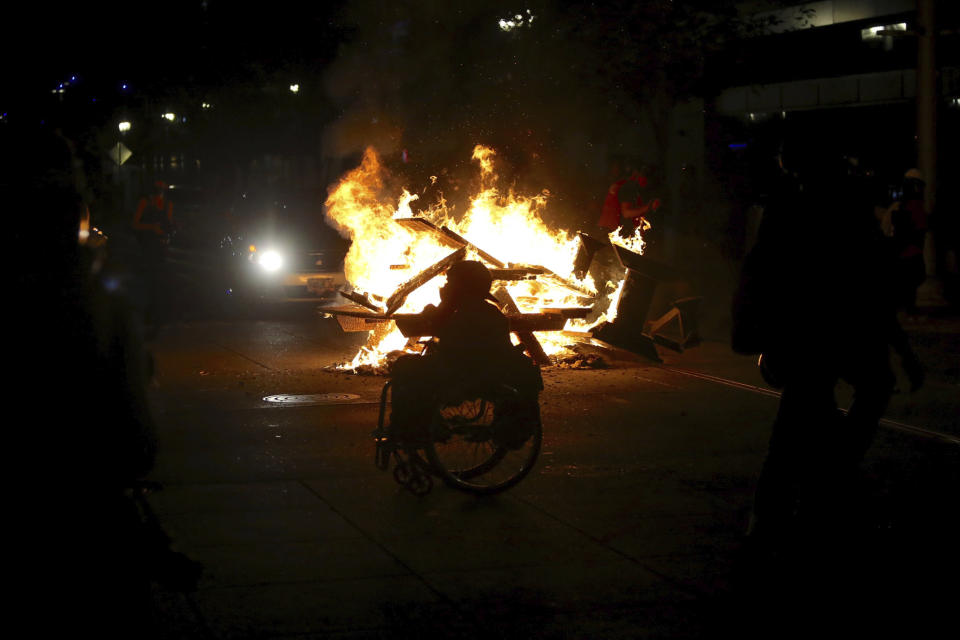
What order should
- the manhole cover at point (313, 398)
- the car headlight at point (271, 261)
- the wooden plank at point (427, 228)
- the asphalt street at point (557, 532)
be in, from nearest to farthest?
the asphalt street at point (557, 532) → the manhole cover at point (313, 398) → the wooden plank at point (427, 228) → the car headlight at point (271, 261)

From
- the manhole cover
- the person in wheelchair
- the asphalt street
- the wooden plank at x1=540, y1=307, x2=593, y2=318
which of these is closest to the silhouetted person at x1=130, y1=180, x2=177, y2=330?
the wooden plank at x1=540, y1=307, x2=593, y2=318

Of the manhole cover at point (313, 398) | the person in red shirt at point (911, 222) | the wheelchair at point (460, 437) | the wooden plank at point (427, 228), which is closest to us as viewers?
the wheelchair at point (460, 437)

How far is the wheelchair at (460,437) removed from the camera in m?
6.20

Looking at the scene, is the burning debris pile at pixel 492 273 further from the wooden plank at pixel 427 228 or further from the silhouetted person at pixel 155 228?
the silhouetted person at pixel 155 228

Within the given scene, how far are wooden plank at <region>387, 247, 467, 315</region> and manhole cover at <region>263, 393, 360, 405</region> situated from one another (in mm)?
1202

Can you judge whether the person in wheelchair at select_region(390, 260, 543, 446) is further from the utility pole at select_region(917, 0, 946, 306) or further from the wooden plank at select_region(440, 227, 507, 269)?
the utility pole at select_region(917, 0, 946, 306)

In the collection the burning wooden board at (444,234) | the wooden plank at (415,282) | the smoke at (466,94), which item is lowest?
the wooden plank at (415,282)

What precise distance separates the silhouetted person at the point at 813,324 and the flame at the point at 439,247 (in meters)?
6.12

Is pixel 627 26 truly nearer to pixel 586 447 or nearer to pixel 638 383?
pixel 638 383

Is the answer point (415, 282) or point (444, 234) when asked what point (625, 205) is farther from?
point (415, 282)

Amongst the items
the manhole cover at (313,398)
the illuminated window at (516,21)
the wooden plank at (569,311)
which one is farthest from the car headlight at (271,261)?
the manhole cover at (313,398)

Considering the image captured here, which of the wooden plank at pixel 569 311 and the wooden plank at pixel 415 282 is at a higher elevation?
the wooden plank at pixel 415 282

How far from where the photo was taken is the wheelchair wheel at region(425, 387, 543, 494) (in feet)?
20.4

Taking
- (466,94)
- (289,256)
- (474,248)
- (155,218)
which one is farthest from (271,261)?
(155,218)
